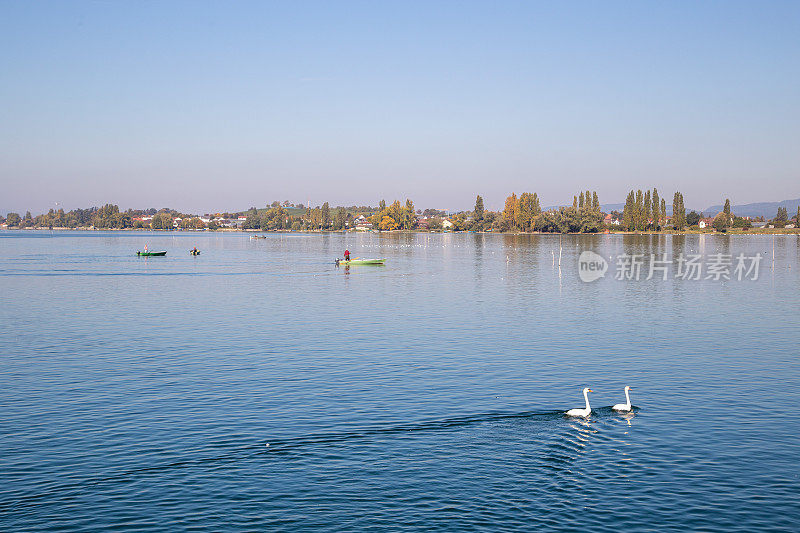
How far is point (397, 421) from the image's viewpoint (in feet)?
102

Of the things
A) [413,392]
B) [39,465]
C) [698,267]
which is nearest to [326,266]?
[698,267]

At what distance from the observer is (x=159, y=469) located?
25312mm

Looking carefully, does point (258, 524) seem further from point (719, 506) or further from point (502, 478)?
point (719, 506)

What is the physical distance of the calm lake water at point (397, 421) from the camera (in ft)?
72.9

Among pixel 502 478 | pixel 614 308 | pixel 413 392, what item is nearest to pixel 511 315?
pixel 614 308

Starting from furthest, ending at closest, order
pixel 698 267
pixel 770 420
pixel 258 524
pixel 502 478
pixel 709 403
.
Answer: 1. pixel 698 267
2. pixel 709 403
3. pixel 770 420
4. pixel 502 478
5. pixel 258 524

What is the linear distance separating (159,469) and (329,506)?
722 cm

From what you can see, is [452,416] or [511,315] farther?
[511,315]

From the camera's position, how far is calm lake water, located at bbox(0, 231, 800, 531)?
72.9 ft

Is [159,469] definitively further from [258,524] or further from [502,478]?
[502,478]

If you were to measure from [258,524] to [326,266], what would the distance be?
118579 mm

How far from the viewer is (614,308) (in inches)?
2815

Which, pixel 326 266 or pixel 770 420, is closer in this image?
pixel 770 420

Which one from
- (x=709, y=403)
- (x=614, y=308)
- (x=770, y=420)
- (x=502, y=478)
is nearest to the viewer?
(x=502, y=478)
